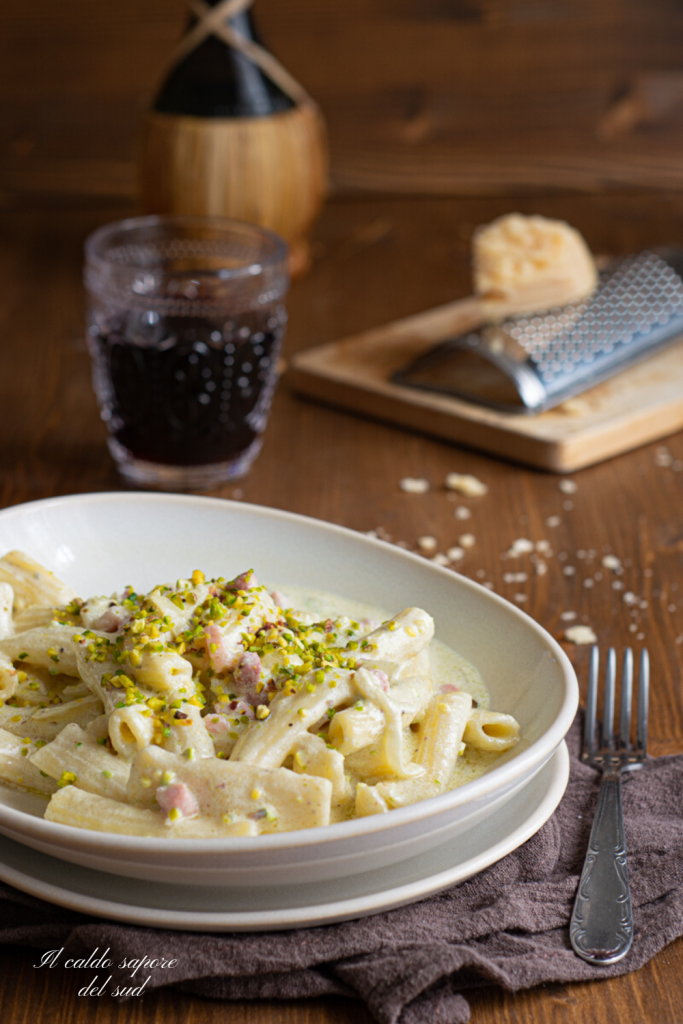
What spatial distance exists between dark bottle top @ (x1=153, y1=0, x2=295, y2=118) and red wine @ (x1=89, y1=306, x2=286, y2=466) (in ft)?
2.83

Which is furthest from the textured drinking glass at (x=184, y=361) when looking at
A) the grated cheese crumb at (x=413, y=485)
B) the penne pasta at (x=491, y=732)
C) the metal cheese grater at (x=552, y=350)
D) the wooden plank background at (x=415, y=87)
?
the wooden plank background at (x=415, y=87)

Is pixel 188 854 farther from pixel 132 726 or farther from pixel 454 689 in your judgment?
pixel 454 689

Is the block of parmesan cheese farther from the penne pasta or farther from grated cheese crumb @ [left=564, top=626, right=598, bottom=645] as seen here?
the penne pasta

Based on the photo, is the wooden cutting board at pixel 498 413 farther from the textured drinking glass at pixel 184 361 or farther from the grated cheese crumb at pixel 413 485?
the textured drinking glass at pixel 184 361

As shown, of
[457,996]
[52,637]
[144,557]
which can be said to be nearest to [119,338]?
[144,557]

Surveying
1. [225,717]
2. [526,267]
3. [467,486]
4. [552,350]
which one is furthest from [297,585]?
[526,267]

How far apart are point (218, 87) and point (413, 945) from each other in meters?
2.11

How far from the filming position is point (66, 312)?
9.02 ft

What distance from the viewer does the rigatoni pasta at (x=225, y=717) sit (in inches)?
39.0

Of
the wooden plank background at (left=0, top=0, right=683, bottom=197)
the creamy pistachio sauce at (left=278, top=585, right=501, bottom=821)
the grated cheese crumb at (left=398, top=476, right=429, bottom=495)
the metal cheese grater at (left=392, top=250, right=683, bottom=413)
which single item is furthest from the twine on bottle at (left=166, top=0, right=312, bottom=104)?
the creamy pistachio sauce at (left=278, top=585, right=501, bottom=821)

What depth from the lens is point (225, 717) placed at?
3.64ft

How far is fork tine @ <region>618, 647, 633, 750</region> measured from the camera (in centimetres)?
131

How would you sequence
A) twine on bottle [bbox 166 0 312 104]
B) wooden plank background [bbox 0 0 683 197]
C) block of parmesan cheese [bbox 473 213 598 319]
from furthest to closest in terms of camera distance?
wooden plank background [bbox 0 0 683 197] < twine on bottle [bbox 166 0 312 104] < block of parmesan cheese [bbox 473 213 598 319]

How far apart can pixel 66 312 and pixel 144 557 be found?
1.40 metres
